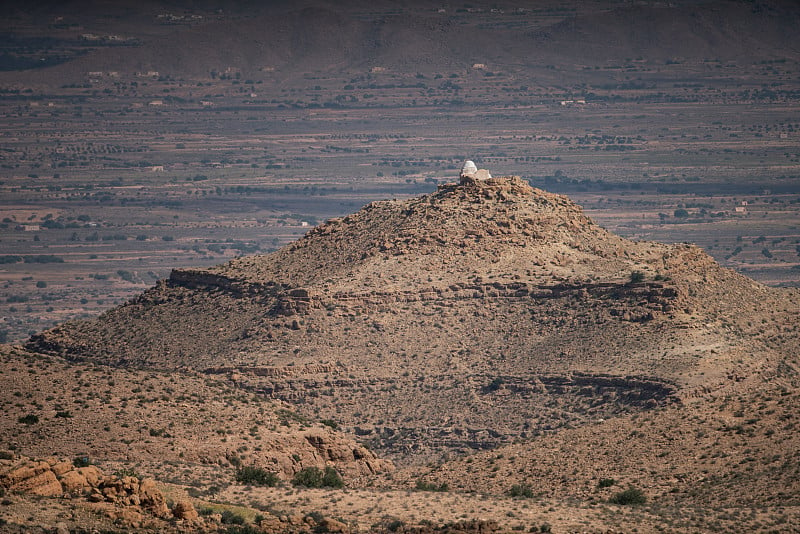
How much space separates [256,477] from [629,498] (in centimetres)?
1220

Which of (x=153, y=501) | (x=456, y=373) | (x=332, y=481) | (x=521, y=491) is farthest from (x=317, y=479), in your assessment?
(x=456, y=373)

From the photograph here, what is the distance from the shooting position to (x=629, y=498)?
198 feet

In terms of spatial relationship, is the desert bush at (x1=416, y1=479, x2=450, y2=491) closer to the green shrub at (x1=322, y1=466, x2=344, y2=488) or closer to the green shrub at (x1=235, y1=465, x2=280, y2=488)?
the green shrub at (x1=322, y1=466, x2=344, y2=488)

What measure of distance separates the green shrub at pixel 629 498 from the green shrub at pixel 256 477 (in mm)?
11051

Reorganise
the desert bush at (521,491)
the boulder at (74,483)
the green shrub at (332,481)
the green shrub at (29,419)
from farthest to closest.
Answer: the green shrub at (29,419) → the green shrub at (332,481) → the desert bush at (521,491) → the boulder at (74,483)

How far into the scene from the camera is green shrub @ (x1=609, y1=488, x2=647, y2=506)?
60.2 metres

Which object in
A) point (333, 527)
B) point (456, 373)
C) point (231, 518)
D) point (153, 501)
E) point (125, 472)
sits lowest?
point (456, 373)

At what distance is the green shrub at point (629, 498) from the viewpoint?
60206 mm

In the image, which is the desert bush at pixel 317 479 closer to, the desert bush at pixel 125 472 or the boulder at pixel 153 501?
the desert bush at pixel 125 472

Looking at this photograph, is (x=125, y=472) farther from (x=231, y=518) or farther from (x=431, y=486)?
(x=431, y=486)

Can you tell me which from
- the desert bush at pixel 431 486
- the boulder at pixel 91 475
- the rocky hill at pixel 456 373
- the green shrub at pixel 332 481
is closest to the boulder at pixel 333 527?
the rocky hill at pixel 456 373

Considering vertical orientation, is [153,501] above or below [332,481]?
above

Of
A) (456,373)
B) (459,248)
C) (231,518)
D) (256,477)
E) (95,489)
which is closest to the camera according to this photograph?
(95,489)

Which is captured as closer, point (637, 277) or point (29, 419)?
point (29, 419)
